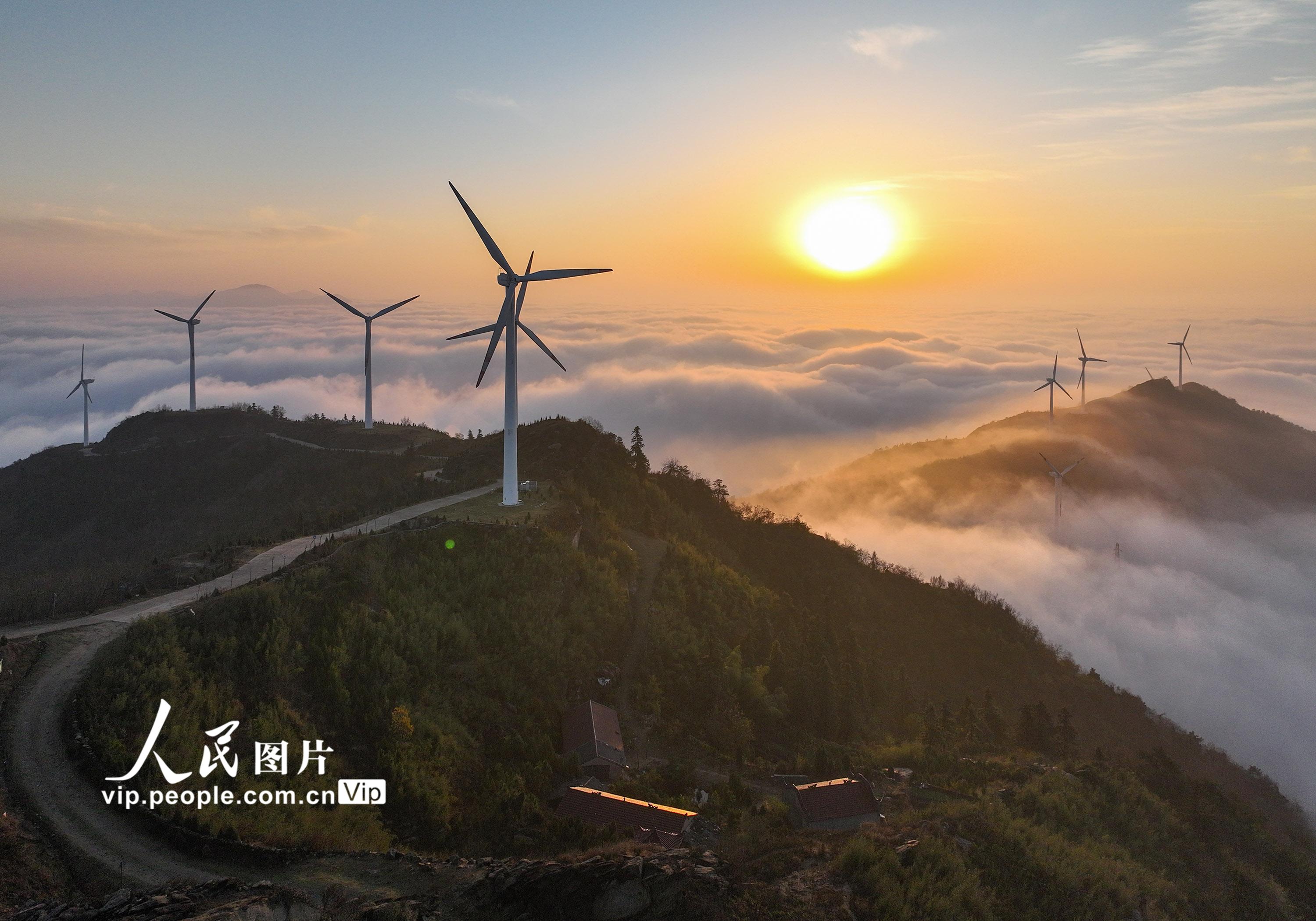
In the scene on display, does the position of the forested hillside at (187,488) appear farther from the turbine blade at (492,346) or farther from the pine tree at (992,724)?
the pine tree at (992,724)

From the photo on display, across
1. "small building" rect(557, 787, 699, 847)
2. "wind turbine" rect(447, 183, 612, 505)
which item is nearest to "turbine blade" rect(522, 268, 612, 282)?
"wind turbine" rect(447, 183, 612, 505)

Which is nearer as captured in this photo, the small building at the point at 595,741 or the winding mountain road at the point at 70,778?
the winding mountain road at the point at 70,778

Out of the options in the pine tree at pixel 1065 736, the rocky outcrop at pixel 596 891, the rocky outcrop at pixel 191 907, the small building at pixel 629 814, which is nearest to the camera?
the rocky outcrop at pixel 191 907

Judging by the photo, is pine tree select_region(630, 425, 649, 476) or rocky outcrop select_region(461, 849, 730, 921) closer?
rocky outcrop select_region(461, 849, 730, 921)

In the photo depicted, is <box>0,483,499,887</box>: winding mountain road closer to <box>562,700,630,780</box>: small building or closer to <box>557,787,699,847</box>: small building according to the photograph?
<box>557,787,699,847</box>: small building

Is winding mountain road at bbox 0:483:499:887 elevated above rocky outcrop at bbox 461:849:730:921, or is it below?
above

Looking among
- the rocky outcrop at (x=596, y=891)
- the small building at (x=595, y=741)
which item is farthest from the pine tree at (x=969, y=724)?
the rocky outcrop at (x=596, y=891)

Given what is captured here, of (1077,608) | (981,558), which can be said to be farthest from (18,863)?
(981,558)
